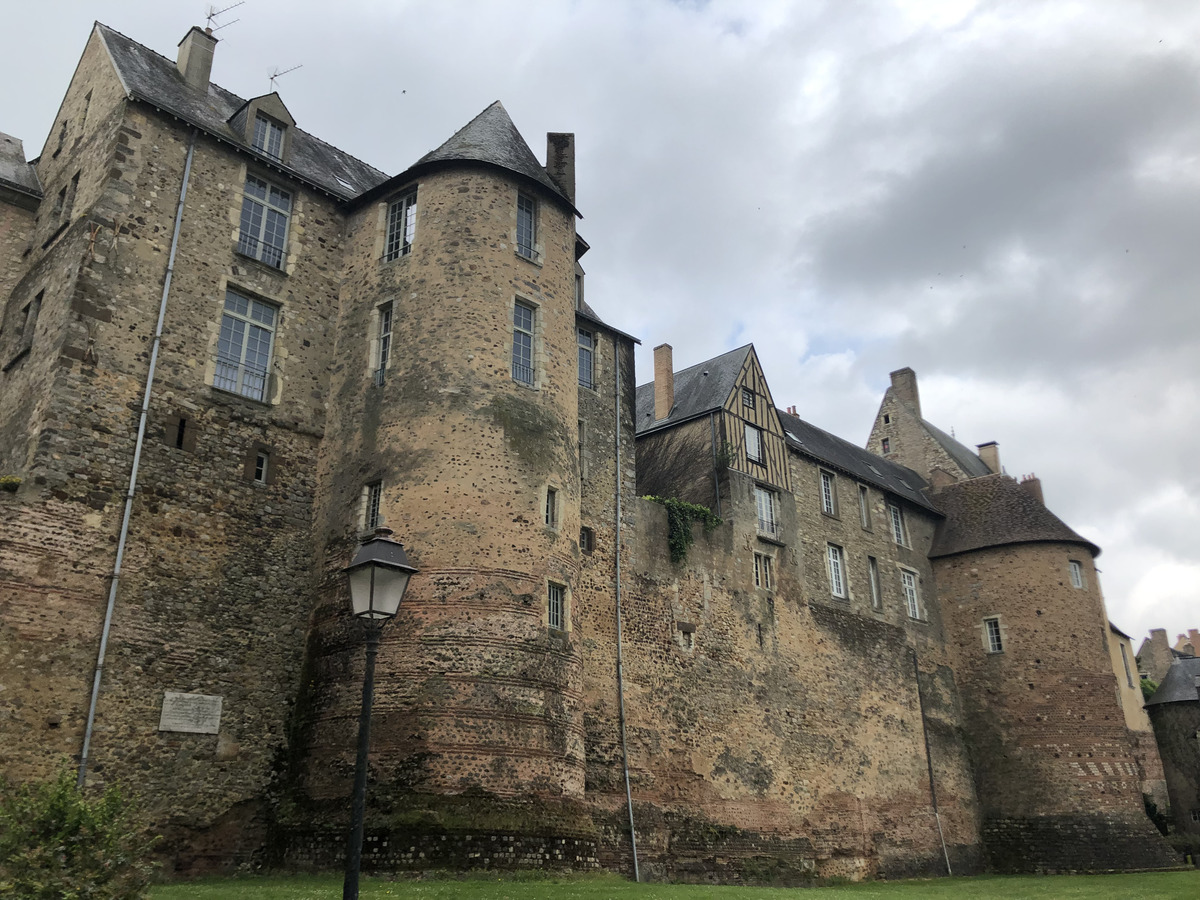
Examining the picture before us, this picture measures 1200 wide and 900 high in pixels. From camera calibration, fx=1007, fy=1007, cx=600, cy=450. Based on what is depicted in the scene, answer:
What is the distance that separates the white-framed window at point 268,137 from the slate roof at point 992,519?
23.8 metres

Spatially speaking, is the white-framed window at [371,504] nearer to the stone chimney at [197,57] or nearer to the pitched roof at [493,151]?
the pitched roof at [493,151]

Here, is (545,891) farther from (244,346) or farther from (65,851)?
(244,346)

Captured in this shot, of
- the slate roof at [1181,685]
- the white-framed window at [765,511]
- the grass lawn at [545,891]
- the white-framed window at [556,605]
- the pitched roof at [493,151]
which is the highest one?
the pitched roof at [493,151]

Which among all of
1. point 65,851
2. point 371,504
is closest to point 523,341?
point 371,504

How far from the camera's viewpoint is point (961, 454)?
1529 inches

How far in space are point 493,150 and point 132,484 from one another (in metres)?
9.35

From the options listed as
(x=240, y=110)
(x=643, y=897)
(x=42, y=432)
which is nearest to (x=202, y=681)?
(x=42, y=432)

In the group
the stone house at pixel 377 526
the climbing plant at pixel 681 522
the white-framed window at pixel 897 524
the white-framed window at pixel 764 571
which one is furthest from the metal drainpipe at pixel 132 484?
the white-framed window at pixel 897 524

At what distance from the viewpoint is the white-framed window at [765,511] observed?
26141 millimetres

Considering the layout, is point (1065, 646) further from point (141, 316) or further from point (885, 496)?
point (141, 316)

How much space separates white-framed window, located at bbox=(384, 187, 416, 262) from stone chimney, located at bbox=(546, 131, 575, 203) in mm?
3479

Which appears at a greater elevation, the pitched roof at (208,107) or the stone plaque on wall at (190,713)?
the pitched roof at (208,107)

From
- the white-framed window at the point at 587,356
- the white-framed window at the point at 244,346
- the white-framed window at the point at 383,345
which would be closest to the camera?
the white-framed window at the point at 244,346

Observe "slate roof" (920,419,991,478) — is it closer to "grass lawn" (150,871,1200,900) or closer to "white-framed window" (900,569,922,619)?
"white-framed window" (900,569,922,619)
